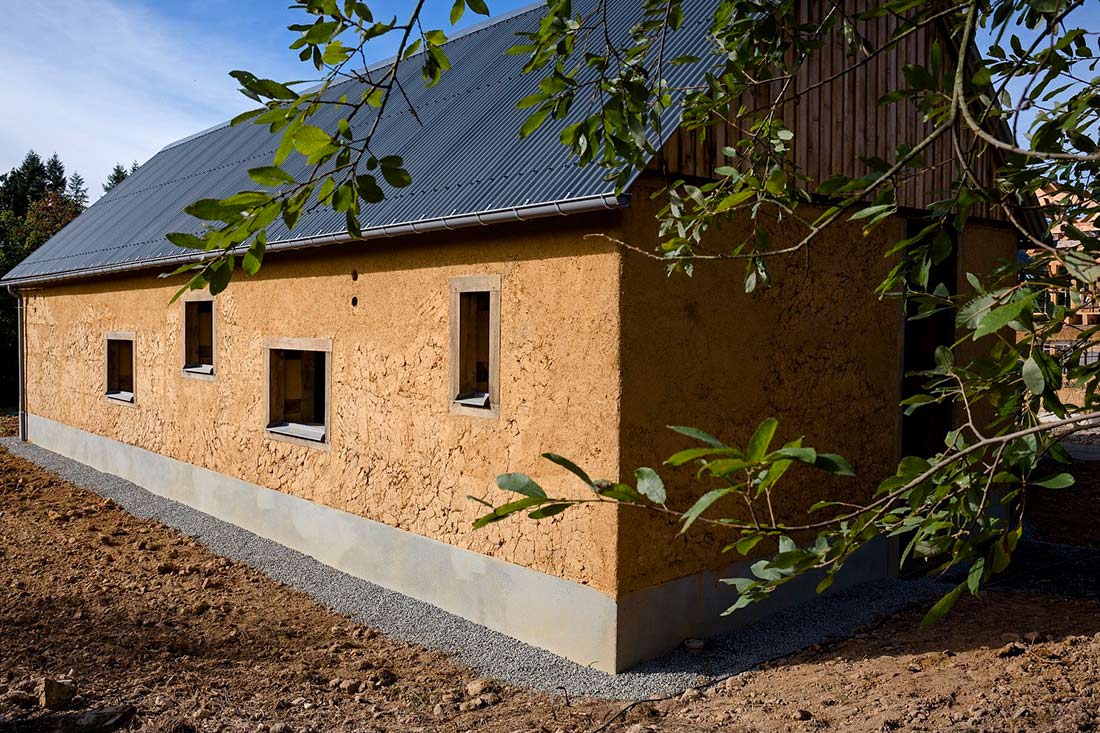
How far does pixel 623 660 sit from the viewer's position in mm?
5832

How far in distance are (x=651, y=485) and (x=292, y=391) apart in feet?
26.9

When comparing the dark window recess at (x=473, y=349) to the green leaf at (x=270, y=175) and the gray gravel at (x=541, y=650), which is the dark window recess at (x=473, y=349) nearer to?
the gray gravel at (x=541, y=650)

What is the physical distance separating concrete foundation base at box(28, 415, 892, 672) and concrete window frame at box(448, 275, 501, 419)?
111cm

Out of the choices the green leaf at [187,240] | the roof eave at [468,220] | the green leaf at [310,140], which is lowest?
the green leaf at [187,240]

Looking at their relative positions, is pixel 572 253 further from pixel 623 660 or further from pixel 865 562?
pixel 865 562

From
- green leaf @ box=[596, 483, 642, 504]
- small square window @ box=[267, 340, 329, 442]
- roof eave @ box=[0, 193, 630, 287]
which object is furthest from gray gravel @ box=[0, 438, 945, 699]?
green leaf @ box=[596, 483, 642, 504]

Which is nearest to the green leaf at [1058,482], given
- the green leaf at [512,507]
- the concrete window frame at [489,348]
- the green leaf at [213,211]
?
the green leaf at [512,507]

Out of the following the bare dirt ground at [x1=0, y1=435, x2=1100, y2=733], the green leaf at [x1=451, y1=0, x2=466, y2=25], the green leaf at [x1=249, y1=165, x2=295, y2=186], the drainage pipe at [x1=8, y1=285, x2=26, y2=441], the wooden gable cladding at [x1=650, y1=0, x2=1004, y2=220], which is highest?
the wooden gable cladding at [x1=650, y1=0, x2=1004, y2=220]

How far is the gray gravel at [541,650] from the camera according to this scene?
581cm

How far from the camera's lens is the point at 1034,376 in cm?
221

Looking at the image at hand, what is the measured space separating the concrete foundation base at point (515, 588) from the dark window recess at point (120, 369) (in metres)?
3.76

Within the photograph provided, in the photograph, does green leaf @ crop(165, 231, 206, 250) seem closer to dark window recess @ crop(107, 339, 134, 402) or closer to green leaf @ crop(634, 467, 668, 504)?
green leaf @ crop(634, 467, 668, 504)

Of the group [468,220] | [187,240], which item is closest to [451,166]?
[468,220]

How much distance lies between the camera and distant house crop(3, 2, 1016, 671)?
19.5ft
